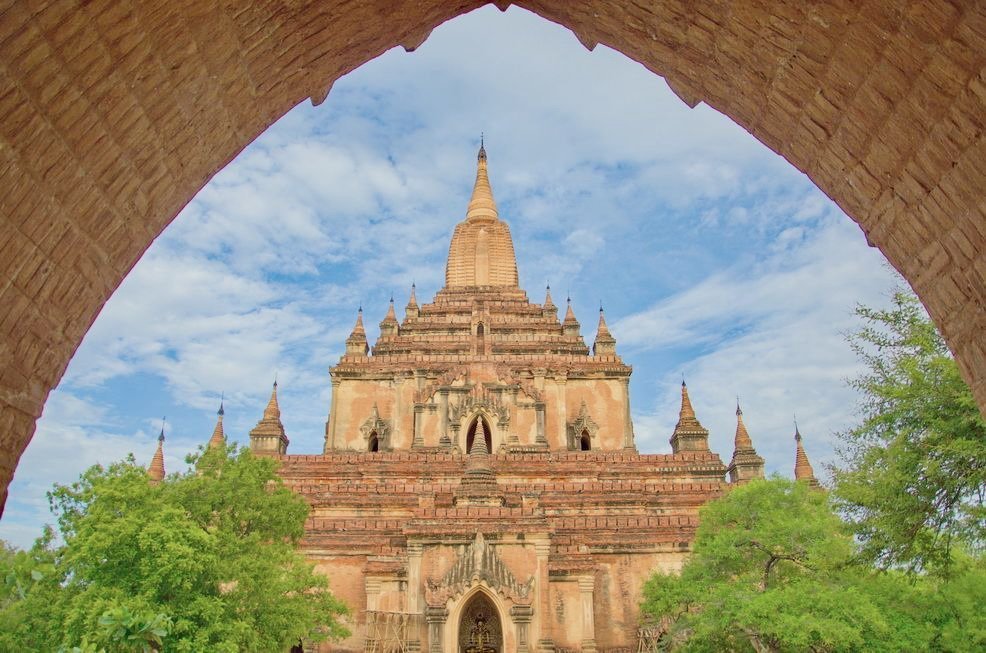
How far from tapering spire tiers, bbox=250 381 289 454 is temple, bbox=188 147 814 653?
4.7 inches

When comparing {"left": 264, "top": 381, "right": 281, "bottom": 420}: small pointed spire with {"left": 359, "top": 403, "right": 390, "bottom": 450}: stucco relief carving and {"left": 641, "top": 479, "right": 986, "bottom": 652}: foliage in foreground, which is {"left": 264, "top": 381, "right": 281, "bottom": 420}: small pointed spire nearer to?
{"left": 359, "top": 403, "right": 390, "bottom": 450}: stucco relief carving

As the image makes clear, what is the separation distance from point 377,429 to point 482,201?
25103 mm

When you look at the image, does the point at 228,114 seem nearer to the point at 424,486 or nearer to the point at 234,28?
the point at 234,28

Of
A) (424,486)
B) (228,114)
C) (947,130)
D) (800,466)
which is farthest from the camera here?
(800,466)

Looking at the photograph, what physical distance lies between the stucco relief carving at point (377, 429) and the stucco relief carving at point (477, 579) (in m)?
18.0

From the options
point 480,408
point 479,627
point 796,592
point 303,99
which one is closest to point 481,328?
point 480,408

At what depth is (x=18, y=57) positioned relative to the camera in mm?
4184

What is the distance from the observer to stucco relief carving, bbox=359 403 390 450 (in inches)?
1735

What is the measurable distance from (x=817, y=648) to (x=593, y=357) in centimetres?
2677

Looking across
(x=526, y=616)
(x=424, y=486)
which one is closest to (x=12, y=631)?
(x=526, y=616)

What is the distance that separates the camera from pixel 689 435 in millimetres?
45188

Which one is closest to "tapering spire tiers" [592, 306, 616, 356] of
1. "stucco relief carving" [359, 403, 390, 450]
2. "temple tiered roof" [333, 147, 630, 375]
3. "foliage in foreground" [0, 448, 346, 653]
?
"temple tiered roof" [333, 147, 630, 375]

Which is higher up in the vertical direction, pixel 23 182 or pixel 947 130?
pixel 947 130

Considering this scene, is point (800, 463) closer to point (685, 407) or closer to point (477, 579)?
point (685, 407)
